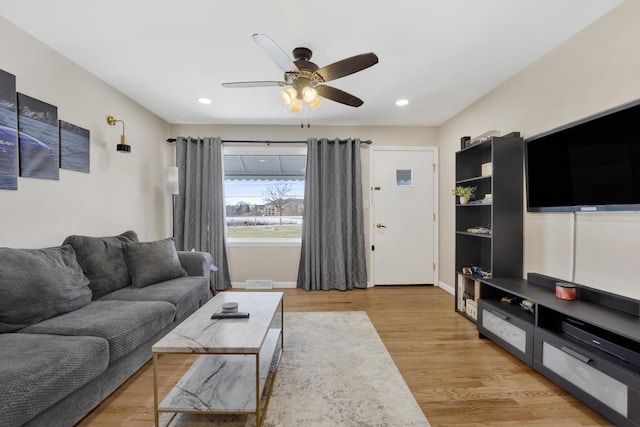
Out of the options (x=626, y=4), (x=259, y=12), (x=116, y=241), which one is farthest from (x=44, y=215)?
(x=626, y=4)

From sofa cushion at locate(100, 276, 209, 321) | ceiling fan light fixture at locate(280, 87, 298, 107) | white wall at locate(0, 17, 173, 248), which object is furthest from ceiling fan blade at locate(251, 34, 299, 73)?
sofa cushion at locate(100, 276, 209, 321)

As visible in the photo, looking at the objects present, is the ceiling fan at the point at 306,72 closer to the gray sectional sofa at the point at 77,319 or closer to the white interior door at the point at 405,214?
the gray sectional sofa at the point at 77,319

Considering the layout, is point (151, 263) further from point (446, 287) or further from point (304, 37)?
point (446, 287)

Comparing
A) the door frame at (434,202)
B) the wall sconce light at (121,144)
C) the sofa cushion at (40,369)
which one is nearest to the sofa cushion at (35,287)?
the sofa cushion at (40,369)

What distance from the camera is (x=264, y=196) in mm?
4648

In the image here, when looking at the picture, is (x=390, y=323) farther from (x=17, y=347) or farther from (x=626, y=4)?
(x=626, y=4)

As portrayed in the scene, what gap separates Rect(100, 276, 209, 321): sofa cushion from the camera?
2350 millimetres

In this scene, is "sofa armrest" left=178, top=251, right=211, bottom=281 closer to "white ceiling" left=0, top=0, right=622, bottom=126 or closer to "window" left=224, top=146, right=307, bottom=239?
Result: "window" left=224, top=146, right=307, bottom=239

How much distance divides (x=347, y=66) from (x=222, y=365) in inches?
86.5

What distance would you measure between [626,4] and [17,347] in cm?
405

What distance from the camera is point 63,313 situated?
1.90 meters

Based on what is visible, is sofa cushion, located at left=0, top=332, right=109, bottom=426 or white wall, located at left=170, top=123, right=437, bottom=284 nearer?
sofa cushion, located at left=0, top=332, right=109, bottom=426

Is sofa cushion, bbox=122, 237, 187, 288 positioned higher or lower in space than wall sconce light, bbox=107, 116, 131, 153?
lower

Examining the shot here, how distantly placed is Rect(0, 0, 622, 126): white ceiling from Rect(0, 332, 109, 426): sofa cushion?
207 centimetres
